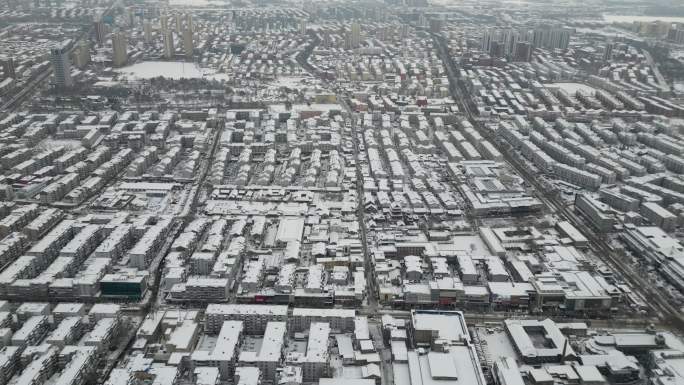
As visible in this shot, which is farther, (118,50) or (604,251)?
(118,50)

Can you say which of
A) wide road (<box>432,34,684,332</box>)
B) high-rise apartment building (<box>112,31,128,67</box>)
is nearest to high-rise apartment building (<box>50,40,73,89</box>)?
high-rise apartment building (<box>112,31,128,67</box>)

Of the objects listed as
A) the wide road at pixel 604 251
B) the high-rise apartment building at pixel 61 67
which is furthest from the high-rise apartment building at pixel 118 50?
the wide road at pixel 604 251

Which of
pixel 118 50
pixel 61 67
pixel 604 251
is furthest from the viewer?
pixel 118 50

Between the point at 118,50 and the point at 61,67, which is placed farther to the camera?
the point at 118,50

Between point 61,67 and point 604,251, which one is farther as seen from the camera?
point 61,67

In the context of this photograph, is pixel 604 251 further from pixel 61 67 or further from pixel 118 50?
pixel 118 50

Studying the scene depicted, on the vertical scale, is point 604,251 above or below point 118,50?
below

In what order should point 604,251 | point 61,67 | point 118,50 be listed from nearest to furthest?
1. point 604,251
2. point 61,67
3. point 118,50

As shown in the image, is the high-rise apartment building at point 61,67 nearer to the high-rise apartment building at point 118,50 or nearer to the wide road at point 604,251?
the high-rise apartment building at point 118,50

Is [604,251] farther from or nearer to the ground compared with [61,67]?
nearer to the ground

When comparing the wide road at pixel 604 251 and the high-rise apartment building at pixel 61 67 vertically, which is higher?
the high-rise apartment building at pixel 61 67

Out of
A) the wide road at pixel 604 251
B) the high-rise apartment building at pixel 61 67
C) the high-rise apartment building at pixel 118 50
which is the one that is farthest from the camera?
the high-rise apartment building at pixel 118 50

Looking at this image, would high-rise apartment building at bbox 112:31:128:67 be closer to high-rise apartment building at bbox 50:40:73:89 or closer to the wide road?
high-rise apartment building at bbox 50:40:73:89

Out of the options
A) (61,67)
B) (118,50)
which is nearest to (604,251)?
(61,67)
